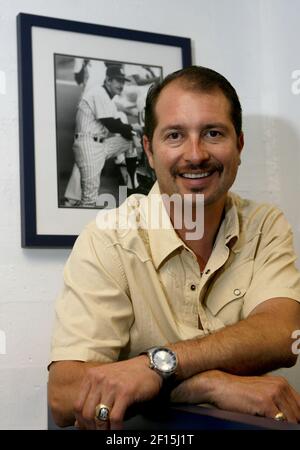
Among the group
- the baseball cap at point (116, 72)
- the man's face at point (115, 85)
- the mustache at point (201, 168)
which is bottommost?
the mustache at point (201, 168)

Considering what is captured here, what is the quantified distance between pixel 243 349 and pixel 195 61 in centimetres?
89

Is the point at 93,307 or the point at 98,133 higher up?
the point at 98,133

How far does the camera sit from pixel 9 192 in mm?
1415

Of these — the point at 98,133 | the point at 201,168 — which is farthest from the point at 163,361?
the point at 98,133

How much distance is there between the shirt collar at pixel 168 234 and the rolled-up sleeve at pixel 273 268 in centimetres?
7

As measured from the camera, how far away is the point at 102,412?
93 cm

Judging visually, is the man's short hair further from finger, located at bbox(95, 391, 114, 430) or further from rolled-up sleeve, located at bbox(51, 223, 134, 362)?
finger, located at bbox(95, 391, 114, 430)

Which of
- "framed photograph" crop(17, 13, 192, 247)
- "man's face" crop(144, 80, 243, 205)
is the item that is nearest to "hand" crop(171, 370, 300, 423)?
"man's face" crop(144, 80, 243, 205)

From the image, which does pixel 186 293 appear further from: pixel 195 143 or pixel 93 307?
pixel 195 143

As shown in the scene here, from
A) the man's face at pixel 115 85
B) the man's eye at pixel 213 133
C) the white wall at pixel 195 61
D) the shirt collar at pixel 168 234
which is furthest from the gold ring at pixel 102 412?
the man's face at pixel 115 85

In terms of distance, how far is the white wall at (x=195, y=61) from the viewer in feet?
4.57

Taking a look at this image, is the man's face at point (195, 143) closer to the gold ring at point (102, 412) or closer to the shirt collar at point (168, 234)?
the shirt collar at point (168, 234)

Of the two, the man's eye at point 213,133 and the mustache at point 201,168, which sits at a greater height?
the man's eye at point 213,133

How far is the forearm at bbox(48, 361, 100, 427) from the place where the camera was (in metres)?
1.05
